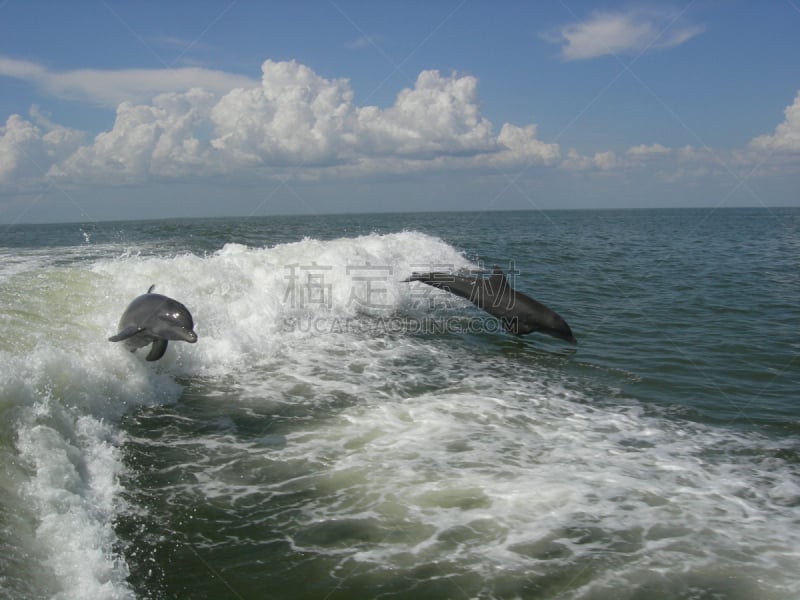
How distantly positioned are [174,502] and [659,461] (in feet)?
16.8

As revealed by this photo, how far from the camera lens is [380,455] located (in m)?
6.59

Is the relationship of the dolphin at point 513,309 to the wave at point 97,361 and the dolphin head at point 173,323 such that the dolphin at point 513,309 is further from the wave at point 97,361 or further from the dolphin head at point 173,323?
the dolphin head at point 173,323

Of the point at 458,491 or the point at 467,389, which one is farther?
the point at 467,389

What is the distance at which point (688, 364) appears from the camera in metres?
10.6

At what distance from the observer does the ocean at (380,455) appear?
4.50 meters

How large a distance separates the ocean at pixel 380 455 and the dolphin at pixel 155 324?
1.39ft

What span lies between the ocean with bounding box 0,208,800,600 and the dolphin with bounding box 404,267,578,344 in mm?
339

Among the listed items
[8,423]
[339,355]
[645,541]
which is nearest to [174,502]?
[8,423]

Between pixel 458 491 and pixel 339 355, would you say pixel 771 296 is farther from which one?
pixel 458 491

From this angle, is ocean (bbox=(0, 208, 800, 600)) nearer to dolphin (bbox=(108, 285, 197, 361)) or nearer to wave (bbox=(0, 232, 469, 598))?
wave (bbox=(0, 232, 469, 598))

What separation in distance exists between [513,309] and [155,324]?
7.34 metres

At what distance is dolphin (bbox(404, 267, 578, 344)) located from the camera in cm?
1229

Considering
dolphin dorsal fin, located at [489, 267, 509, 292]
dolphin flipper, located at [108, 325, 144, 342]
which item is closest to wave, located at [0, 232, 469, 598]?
dolphin flipper, located at [108, 325, 144, 342]

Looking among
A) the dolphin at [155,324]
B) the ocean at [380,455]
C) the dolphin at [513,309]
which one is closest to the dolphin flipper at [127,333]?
the dolphin at [155,324]
